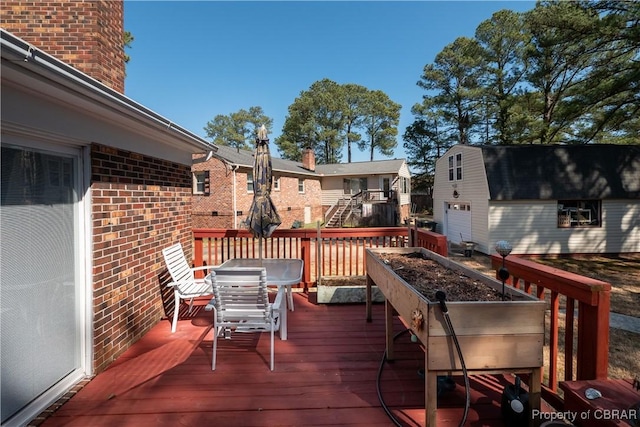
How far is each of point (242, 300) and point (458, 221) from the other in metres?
13.5

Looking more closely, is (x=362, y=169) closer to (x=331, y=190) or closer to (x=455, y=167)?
(x=331, y=190)

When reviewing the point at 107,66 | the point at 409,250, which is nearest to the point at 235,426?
the point at 409,250

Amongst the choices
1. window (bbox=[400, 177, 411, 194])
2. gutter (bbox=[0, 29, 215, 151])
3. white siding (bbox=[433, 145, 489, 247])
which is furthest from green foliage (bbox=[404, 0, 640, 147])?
gutter (bbox=[0, 29, 215, 151])

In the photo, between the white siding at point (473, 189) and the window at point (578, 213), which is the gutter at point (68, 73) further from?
the window at point (578, 213)

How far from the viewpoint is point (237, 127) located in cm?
4294

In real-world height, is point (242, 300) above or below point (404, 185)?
below

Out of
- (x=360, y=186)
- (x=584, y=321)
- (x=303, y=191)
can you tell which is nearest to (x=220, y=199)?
(x=303, y=191)

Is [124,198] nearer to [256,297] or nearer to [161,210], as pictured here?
[161,210]

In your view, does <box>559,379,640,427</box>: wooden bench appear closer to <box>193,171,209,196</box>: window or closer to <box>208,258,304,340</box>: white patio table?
<box>208,258,304,340</box>: white patio table

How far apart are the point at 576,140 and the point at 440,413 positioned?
986 inches

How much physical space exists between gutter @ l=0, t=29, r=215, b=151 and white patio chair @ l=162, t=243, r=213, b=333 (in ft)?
5.38

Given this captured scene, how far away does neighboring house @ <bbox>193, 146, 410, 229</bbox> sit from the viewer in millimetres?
14562

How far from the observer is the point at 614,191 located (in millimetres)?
11320

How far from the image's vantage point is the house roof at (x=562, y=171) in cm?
1127
